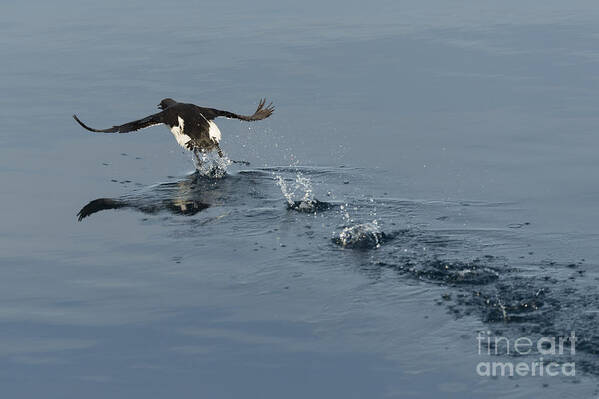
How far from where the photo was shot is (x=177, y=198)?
17609 millimetres

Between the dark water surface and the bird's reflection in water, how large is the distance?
0.19 ft

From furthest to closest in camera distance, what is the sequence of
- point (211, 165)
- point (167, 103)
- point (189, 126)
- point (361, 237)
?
point (167, 103) < point (211, 165) < point (189, 126) < point (361, 237)

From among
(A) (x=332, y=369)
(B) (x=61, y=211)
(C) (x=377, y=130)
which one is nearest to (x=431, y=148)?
(C) (x=377, y=130)

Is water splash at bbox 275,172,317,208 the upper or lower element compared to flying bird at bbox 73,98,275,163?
lower

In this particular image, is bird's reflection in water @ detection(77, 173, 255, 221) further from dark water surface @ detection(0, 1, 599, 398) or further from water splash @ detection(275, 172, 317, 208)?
water splash @ detection(275, 172, 317, 208)

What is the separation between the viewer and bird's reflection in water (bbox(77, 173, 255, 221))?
17031mm

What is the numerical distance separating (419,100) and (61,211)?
Answer: 10005 millimetres

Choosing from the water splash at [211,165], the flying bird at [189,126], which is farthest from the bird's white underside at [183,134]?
the water splash at [211,165]

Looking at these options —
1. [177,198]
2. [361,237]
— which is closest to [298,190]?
[177,198]

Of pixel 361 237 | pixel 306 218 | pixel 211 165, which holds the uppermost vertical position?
pixel 211 165

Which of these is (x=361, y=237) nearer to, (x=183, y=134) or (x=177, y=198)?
(x=177, y=198)

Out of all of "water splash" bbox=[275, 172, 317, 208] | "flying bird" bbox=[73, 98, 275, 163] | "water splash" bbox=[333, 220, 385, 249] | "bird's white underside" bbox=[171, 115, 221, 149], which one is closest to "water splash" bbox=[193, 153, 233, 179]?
"flying bird" bbox=[73, 98, 275, 163]

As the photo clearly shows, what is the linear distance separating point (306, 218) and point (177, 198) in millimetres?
2792

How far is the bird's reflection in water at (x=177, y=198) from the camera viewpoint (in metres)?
17.0
